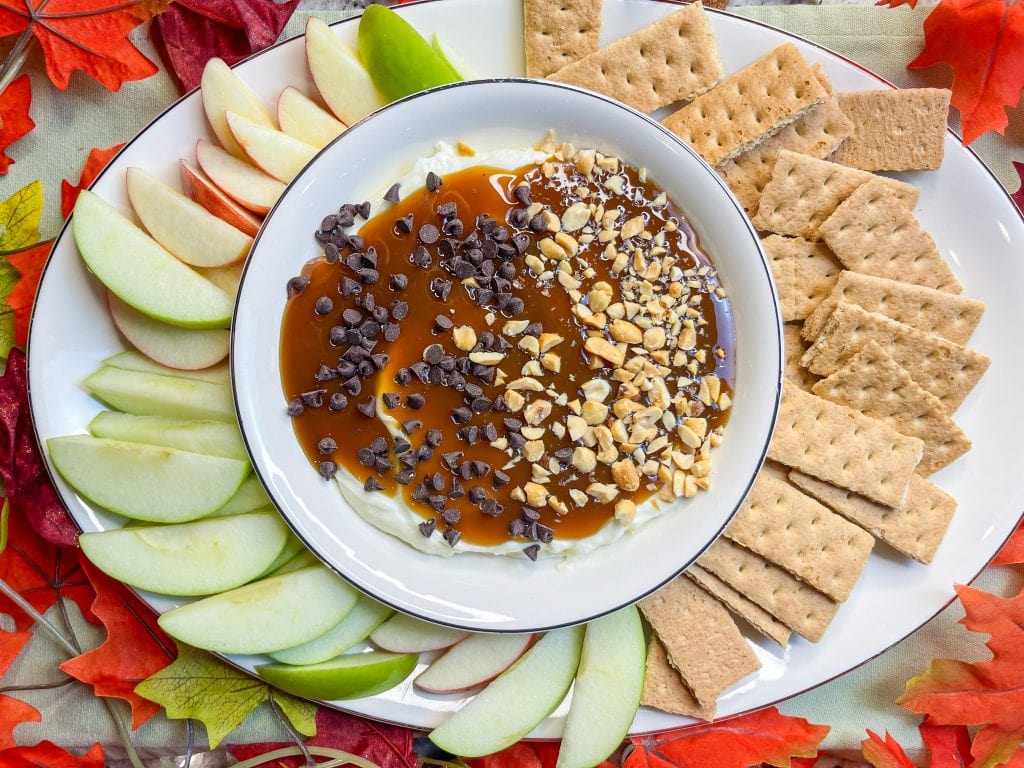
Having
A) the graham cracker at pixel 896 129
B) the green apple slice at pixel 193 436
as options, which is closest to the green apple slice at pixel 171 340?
the green apple slice at pixel 193 436

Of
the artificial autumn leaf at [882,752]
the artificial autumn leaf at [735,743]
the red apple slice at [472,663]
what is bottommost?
the artificial autumn leaf at [882,752]

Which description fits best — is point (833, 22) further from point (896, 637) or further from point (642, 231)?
point (896, 637)

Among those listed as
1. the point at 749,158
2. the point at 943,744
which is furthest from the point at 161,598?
the point at 943,744

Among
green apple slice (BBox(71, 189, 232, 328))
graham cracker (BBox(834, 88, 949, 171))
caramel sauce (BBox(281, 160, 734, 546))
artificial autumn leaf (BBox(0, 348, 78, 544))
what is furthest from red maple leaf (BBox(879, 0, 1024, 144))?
artificial autumn leaf (BBox(0, 348, 78, 544))

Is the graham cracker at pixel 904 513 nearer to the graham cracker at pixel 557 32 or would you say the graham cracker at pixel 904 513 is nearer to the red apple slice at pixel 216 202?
the graham cracker at pixel 557 32

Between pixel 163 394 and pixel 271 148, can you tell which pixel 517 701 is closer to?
pixel 163 394
